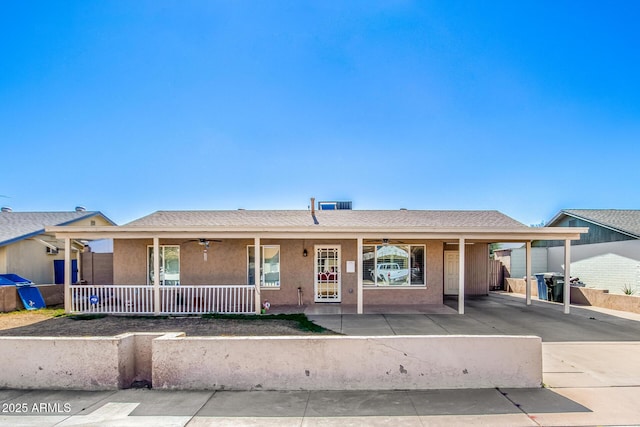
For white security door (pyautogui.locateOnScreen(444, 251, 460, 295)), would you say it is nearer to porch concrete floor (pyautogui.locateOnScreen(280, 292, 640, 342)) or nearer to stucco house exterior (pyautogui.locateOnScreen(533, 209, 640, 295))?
porch concrete floor (pyautogui.locateOnScreen(280, 292, 640, 342))

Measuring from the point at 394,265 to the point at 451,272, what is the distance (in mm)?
4323

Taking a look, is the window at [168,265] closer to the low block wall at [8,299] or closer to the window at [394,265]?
the low block wall at [8,299]

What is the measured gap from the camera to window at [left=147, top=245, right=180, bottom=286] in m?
11.2

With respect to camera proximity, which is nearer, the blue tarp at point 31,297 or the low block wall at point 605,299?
the low block wall at point 605,299

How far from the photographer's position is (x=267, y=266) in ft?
37.4

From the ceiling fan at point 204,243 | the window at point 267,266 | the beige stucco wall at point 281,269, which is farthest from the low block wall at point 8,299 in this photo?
the window at point 267,266

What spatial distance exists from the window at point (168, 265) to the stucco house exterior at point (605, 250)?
16.0 meters

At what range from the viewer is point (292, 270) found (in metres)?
11.2

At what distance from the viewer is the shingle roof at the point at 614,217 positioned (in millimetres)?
13394

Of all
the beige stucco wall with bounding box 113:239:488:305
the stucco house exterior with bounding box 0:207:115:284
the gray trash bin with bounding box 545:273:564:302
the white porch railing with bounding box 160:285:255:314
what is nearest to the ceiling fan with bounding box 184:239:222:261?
the beige stucco wall with bounding box 113:239:488:305

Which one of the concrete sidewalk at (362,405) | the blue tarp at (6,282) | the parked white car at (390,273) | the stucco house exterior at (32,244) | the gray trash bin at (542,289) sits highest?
the stucco house exterior at (32,244)

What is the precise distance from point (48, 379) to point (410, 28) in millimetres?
11667

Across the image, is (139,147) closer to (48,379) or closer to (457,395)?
(48,379)

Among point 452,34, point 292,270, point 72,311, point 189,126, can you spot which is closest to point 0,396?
point 72,311
